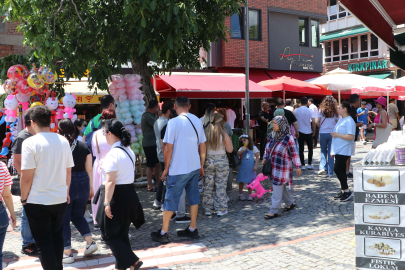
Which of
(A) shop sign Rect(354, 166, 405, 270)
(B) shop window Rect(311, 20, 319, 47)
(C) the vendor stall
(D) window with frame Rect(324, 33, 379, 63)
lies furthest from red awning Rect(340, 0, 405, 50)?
(D) window with frame Rect(324, 33, 379, 63)

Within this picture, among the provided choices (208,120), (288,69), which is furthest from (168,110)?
(288,69)

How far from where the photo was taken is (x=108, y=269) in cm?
426

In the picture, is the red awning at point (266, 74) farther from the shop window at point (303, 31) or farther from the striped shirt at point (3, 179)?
the striped shirt at point (3, 179)

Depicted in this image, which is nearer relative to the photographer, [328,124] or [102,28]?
[102,28]

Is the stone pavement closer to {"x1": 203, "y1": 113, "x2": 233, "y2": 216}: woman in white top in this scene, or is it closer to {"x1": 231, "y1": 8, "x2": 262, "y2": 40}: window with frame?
{"x1": 203, "y1": 113, "x2": 233, "y2": 216}: woman in white top

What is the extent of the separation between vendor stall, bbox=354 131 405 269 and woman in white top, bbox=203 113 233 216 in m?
2.75

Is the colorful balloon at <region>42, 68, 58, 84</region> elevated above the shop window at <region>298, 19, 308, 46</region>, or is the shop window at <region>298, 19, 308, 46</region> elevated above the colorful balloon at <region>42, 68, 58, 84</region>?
the shop window at <region>298, 19, 308, 46</region>

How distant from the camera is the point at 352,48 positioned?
104 feet

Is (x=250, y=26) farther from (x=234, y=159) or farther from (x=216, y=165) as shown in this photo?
(x=216, y=165)

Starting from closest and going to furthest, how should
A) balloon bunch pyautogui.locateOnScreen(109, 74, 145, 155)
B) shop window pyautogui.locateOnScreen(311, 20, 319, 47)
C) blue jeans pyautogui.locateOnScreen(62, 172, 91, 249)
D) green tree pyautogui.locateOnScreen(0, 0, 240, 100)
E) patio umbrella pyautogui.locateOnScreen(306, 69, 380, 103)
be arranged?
blue jeans pyautogui.locateOnScreen(62, 172, 91, 249) → green tree pyautogui.locateOnScreen(0, 0, 240, 100) → balloon bunch pyautogui.locateOnScreen(109, 74, 145, 155) → patio umbrella pyautogui.locateOnScreen(306, 69, 380, 103) → shop window pyautogui.locateOnScreen(311, 20, 319, 47)

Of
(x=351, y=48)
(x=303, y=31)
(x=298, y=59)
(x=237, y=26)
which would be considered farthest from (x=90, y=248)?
(x=351, y=48)

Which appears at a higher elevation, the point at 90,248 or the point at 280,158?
the point at 280,158

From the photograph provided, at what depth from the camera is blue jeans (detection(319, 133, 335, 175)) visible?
9.01 metres

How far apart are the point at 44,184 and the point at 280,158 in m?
3.53
